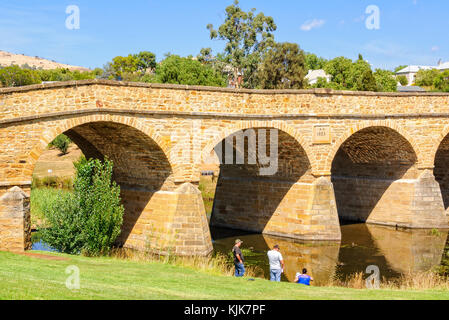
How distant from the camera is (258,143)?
23.7m

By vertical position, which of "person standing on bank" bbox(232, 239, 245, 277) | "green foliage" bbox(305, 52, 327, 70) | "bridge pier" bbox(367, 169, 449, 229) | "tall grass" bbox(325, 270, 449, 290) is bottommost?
"tall grass" bbox(325, 270, 449, 290)

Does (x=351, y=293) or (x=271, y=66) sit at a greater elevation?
(x=271, y=66)

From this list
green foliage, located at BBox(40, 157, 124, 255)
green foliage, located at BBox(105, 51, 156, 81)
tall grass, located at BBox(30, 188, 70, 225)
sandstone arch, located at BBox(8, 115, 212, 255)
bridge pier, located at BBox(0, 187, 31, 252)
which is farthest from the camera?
green foliage, located at BBox(105, 51, 156, 81)

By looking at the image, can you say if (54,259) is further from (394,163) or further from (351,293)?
(394,163)

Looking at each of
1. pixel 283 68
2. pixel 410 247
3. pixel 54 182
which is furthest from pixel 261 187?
pixel 283 68

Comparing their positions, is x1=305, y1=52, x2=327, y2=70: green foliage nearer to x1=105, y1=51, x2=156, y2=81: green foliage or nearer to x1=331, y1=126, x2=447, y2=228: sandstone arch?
x1=105, y1=51, x2=156, y2=81: green foliage

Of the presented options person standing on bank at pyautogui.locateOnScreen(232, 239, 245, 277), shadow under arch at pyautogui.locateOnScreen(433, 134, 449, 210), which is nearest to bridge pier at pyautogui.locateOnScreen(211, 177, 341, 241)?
person standing on bank at pyautogui.locateOnScreen(232, 239, 245, 277)

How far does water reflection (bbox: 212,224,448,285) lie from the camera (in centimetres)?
1938

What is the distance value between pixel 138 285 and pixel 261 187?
14256 mm

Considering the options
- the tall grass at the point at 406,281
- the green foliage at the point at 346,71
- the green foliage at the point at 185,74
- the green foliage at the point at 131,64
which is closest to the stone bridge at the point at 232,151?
the tall grass at the point at 406,281

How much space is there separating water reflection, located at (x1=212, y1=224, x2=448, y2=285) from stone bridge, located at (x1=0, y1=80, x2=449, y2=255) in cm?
85

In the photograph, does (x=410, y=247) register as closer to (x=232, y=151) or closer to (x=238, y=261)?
(x=232, y=151)
